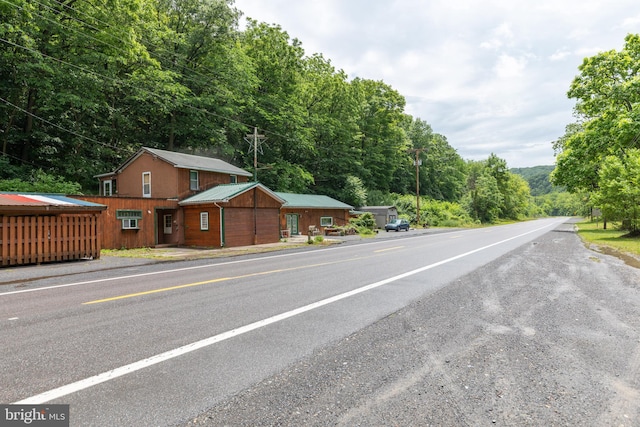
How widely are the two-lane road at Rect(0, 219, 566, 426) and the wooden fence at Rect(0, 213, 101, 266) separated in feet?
15.5

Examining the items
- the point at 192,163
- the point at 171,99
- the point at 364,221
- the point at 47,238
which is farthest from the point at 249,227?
the point at 364,221

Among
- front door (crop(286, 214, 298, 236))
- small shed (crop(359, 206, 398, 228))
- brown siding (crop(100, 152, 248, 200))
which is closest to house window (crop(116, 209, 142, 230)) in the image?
brown siding (crop(100, 152, 248, 200))

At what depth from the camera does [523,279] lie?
9156 mm

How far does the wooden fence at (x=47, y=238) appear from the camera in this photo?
504 inches

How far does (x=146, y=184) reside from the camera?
25219 millimetres

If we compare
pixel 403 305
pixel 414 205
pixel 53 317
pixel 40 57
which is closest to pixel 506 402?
pixel 403 305

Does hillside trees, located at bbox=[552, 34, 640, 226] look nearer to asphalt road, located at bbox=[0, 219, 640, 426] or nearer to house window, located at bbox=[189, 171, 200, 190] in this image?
asphalt road, located at bbox=[0, 219, 640, 426]

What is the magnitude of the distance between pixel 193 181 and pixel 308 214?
13.5 metres

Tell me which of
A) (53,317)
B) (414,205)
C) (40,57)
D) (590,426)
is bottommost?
(590,426)

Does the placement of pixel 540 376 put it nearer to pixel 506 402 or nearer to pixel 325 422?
pixel 506 402

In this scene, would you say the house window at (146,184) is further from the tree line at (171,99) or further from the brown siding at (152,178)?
the tree line at (171,99)

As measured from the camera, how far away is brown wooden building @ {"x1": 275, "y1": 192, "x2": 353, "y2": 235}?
107 ft

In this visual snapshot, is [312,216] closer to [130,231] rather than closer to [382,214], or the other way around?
[382,214]

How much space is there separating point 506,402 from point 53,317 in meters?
6.75
